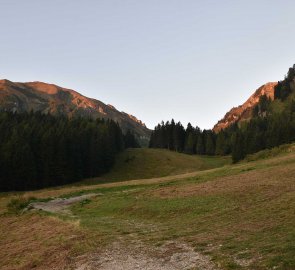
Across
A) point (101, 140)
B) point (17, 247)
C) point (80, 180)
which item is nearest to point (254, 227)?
point (17, 247)

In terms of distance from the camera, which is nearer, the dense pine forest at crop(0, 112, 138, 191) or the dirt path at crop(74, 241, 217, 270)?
the dirt path at crop(74, 241, 217, 270)

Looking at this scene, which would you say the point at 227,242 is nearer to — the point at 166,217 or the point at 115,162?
the point at 166,217

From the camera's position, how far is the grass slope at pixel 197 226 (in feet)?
48.0

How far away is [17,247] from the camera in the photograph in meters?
23.4

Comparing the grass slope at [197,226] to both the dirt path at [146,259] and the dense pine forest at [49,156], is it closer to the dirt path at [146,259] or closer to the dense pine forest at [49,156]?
the dirt path at [146,259]

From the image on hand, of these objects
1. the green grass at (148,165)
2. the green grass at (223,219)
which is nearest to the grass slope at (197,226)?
the green grass at (223,219)

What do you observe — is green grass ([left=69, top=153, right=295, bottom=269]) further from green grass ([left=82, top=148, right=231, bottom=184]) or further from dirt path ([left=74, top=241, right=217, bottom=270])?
green grass ([left=82, top=148, right=231, bottom=184])

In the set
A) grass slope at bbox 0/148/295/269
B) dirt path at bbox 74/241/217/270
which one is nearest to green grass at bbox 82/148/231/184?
grass slope at bbox 0/148/295/269

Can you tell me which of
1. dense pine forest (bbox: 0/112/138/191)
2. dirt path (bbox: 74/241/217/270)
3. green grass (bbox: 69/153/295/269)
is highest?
dense pine forest (bbox: 0/112/138/191)

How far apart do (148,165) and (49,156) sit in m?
35.2

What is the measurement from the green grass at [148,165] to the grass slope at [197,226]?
6474cm

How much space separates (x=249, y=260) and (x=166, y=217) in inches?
496

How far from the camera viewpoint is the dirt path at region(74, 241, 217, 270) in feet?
47.4

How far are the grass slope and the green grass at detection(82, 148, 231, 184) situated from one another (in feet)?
212
